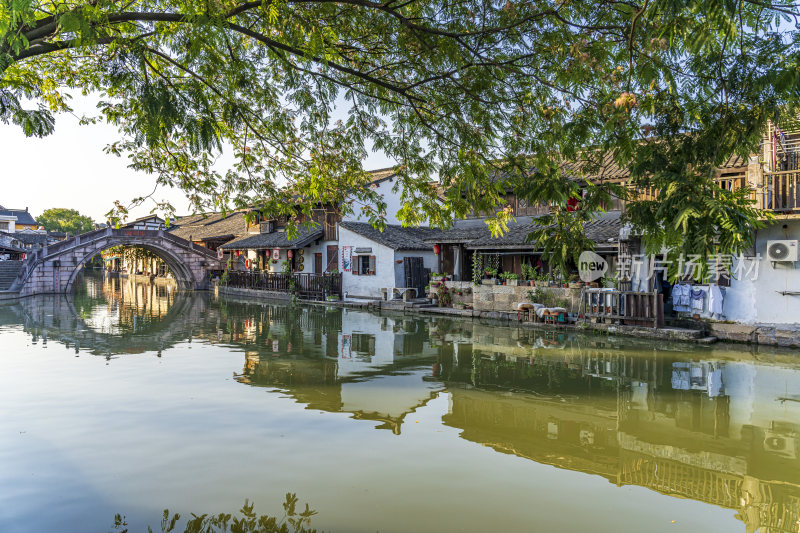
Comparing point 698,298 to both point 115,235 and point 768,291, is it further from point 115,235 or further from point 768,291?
point 115,235

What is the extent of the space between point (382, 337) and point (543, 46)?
940 cm

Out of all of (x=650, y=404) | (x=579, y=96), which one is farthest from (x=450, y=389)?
(x=579, y=96)

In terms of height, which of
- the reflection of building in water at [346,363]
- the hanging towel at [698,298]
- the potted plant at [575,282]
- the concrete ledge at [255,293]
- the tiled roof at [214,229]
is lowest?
the reflection of building in water at [346,363]

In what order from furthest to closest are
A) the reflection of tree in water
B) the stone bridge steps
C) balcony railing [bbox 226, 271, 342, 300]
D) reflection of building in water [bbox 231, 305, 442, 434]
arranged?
the stone bridge steps, balcony railing [bbox 226, 271, 342, 300], the reflection of tree in water, reflection of building in water [bbox 231, 305, 442, 434]

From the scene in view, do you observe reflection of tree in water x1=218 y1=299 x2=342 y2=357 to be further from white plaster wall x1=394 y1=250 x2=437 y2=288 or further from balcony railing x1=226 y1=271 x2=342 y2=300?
white plaster wall x1=394 y1=250 x2=437 y2=288

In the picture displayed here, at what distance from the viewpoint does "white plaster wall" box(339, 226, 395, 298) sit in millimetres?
21172

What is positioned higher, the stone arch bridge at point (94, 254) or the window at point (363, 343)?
the stone arch bridge at point (94, 254)

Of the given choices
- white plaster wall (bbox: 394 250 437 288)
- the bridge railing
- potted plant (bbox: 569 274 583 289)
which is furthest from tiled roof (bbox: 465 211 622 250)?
the bridge railing

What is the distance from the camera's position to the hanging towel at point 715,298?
39.9ft

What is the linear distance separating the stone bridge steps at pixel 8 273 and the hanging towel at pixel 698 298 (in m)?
30.7

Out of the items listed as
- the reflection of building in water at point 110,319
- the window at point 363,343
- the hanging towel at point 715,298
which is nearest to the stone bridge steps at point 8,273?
the reflection of building in water at point 110,319

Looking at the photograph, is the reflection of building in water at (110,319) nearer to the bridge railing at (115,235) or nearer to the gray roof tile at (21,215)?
the bridge railing at (115,235)

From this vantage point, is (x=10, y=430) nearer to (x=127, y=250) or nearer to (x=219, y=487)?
(x=219, y=487)

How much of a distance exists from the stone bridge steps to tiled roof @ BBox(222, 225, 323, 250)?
11.3m
